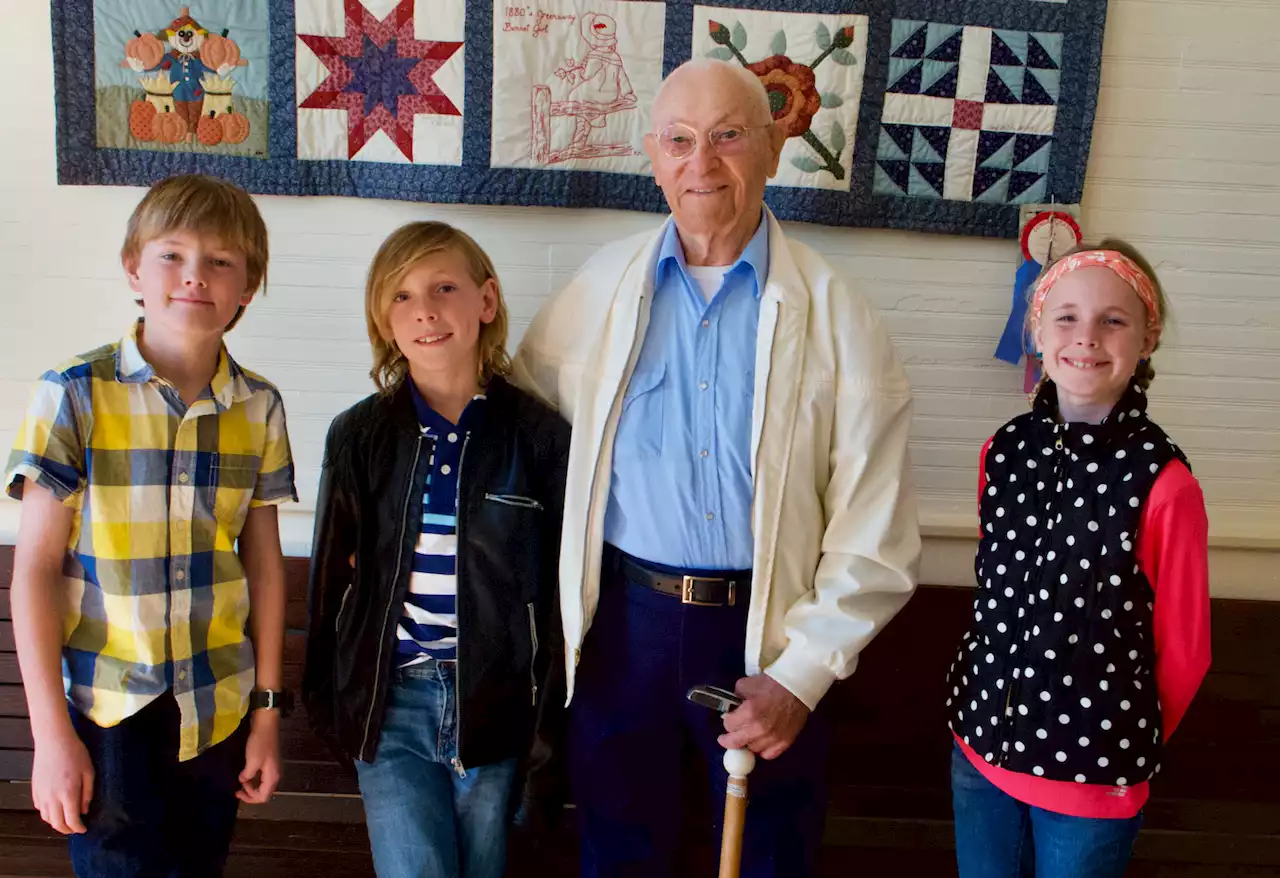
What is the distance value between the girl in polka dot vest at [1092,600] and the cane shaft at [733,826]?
40 cm

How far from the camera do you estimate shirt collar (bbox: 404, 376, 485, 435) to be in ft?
5.35

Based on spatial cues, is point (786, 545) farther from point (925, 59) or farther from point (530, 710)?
point (925, 59)

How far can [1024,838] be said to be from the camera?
1.55m

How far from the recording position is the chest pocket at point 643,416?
164cm

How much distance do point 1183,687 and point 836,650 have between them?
54cm

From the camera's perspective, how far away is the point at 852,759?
229cm

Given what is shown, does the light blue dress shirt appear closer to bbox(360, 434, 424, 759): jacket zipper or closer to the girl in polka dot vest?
bbox(360, 434, 424, 759): jacket zipper

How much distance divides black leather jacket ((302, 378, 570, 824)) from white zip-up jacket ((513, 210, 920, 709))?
0.07 m

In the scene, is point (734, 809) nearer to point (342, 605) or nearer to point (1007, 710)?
point (1007, 710)

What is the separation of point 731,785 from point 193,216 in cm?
129

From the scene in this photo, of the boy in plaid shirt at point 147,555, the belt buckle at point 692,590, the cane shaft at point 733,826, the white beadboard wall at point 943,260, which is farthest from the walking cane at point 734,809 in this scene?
the white beadboard wall at point 943,260

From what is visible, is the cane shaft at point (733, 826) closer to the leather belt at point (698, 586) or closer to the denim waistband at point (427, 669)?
the leather belt at point (698, 586)

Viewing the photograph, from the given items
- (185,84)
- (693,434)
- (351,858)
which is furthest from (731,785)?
(185,84)

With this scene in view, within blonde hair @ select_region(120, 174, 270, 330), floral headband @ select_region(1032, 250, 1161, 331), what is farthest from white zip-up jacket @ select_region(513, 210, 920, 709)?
blonde hair @ select_region(120, 174, 270, 330)
